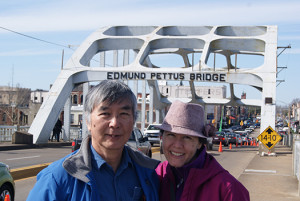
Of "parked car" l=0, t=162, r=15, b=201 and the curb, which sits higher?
"parked car" l=0, t=162, r=15, b=201

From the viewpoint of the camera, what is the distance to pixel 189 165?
353 cm

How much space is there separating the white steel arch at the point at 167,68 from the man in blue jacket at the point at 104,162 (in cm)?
2599

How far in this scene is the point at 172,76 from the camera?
3033 cm

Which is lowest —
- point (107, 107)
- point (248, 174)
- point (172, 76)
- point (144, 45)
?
point (248, 174)

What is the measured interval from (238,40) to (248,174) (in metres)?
21.3

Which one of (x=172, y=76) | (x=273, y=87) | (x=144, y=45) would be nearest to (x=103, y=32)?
(x=144, y=45)

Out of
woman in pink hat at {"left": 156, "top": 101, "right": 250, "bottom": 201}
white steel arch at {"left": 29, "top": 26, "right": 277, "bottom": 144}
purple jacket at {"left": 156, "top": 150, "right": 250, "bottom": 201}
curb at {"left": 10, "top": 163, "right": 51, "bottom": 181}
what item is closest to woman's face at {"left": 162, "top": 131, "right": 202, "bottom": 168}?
woman in pink hat at {"left": 156, "top": 101, "right": 250, "bottom": 201}

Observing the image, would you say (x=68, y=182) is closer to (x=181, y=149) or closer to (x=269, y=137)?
(x=181, y=149)

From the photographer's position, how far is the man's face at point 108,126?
304 centimetres

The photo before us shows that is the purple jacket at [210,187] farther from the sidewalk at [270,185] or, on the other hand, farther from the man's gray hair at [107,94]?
the sidewalk at [270,185]

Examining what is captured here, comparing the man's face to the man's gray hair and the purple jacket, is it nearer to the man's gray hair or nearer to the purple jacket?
the man's gray hair

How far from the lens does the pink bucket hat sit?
3.52 metres

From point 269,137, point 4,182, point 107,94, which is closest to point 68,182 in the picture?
point 107,94

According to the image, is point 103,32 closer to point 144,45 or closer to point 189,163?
point 144,45
